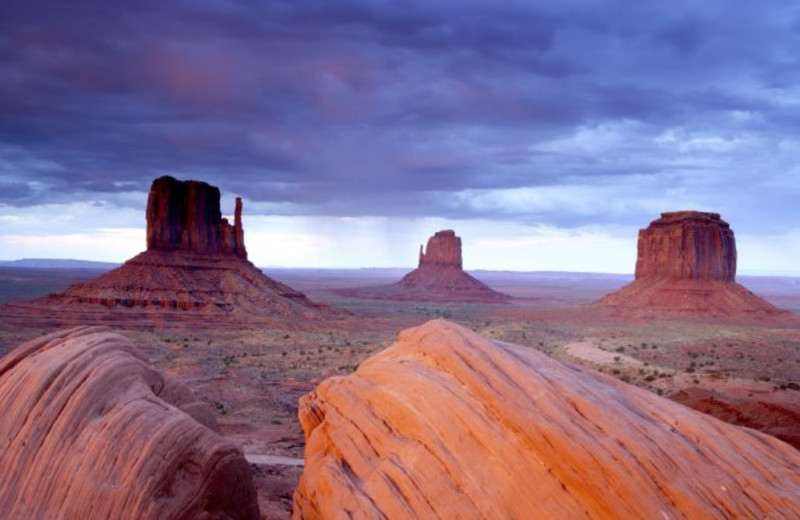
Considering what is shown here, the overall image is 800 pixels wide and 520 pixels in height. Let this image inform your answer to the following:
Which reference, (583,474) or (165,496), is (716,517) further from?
(165,496)

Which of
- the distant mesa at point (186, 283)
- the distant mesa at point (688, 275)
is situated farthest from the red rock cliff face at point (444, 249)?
the distant mesa at point (186, 283)

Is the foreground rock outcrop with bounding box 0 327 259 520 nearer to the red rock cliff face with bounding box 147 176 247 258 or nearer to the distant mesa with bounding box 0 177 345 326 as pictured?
the distant mesa with bounding box 0 177 345 326

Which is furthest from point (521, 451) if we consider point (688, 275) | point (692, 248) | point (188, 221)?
point (688, 275)

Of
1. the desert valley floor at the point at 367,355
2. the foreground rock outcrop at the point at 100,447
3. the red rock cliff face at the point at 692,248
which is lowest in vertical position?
the desert valley floor at the point at 367,355

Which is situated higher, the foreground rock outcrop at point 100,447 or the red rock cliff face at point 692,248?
the red rock cliff face at point 692,248

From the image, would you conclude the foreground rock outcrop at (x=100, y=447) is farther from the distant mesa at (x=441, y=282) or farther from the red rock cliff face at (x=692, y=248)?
the distant mesa at (x=441, y=282)

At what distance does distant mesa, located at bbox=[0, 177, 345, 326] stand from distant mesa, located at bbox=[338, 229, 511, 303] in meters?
52.0

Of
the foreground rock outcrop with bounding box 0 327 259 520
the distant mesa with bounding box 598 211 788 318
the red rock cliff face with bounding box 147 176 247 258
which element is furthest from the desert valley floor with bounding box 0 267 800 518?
the red rock cliff face with bounding box 147 176 247 258

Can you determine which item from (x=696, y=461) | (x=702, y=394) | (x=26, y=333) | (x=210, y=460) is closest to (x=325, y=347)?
(x=26, y=333)

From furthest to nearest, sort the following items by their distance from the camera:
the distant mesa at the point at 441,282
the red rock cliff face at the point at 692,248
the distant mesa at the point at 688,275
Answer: the distant mesa at the point at 441,282 → the red rock cliff face at the point at 692,248 → the distant mesa at the point at 688,275

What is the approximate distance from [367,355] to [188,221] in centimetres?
3987

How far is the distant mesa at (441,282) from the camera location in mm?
123062

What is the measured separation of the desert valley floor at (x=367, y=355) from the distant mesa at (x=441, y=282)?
46.1 m

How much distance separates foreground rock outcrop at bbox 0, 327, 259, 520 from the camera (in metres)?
8.02
